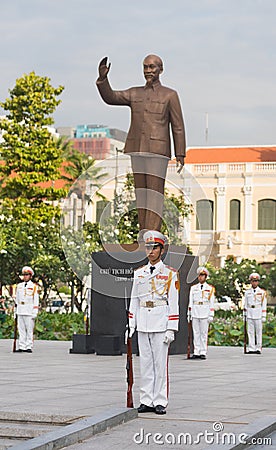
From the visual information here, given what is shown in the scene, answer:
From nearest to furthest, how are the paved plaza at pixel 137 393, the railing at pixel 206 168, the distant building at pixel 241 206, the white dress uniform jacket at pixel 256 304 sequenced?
the paved plaza at pixel 137 393, the white dress uniform jacket at pixel 256 304, the distant building at pixel 241 206, the railing at pixel 206 168

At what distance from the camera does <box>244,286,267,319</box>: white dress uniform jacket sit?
20453mm

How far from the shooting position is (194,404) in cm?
1063

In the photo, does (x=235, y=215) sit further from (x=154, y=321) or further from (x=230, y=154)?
(x=154, y=321)

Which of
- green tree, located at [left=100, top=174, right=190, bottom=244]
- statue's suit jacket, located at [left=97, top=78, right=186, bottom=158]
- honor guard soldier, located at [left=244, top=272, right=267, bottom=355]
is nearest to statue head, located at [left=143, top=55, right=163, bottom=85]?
statue's suit jacket, located at [left=97, top=78, right=186, bottom=158]

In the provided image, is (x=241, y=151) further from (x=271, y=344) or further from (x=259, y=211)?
(x=271, y=344)

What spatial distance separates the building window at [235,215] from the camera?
6169cm

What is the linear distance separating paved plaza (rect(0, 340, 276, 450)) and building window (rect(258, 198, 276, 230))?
142ft

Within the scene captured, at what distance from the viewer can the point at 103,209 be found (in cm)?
1572

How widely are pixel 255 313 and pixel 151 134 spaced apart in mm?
5781

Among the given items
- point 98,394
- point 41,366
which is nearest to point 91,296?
point 41,366

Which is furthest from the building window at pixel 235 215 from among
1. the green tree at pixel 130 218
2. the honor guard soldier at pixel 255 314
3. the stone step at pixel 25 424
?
the stone step at pixel 25 424

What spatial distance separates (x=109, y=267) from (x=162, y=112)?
309cm

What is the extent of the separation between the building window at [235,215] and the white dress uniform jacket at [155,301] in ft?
171

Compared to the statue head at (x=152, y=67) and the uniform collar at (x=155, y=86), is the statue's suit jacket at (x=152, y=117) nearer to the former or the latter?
the uniform collar at (x=155, y=86)
